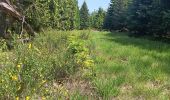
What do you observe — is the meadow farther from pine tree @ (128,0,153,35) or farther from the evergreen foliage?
the evergreen foliage

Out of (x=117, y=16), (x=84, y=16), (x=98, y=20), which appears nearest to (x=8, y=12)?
(x=117, y=16)

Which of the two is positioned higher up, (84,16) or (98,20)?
(84,16)

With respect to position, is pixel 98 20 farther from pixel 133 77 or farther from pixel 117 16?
pixel 133 77

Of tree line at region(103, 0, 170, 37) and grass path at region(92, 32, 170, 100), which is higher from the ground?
tree line at region(103, 0, 170, 37)

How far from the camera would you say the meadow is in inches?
237

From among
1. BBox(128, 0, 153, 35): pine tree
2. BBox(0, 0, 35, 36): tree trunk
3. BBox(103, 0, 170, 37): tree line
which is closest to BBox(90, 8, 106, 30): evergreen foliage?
BBox(103, 0, 170, 37): tree line

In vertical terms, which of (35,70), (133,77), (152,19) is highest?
(152,19)

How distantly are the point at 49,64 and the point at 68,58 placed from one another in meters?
0.78

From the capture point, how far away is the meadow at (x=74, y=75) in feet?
19.8

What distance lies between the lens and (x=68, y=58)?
8.40 metres

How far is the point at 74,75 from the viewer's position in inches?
323

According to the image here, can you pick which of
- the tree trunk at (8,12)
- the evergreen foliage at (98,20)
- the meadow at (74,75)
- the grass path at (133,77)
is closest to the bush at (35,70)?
the meadow at (74,75)

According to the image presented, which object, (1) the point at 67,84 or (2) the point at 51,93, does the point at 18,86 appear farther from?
(1) the point at 67,84

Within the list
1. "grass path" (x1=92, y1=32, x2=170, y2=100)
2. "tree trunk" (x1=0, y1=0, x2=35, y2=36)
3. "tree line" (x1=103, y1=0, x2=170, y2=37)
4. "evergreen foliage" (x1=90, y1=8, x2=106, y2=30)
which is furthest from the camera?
"evergreen foliage" (x1=90, y1=8, x2=106, y2=30)
